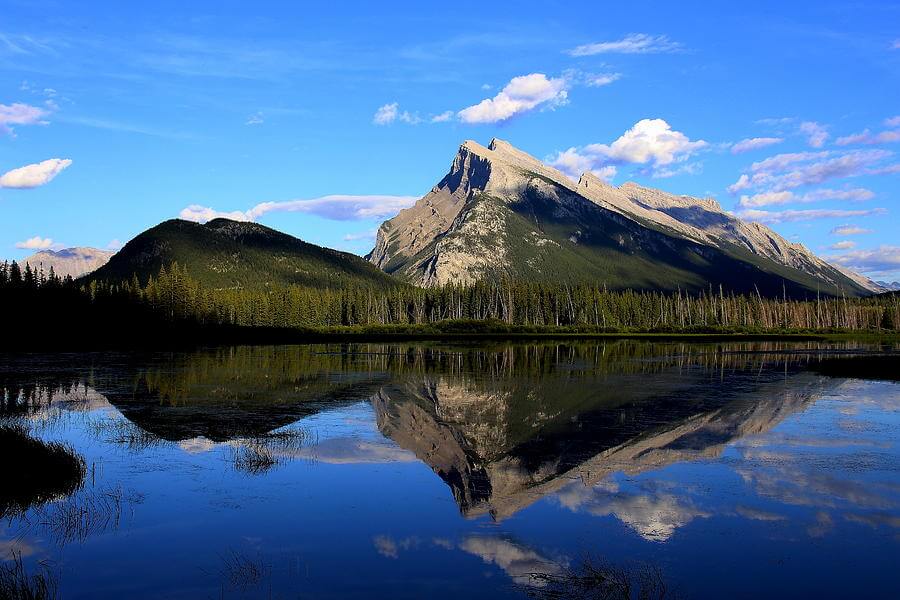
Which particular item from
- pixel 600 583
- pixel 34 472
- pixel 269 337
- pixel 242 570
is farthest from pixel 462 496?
pixel 269 337

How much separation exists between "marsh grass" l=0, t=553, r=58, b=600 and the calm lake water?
0.98ft

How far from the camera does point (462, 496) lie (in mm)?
23172

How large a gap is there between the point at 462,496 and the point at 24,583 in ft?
40.2

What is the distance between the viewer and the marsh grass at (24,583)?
1435 centimetres

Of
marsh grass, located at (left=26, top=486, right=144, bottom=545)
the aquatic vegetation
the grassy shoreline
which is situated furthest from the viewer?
the grassy shoreline

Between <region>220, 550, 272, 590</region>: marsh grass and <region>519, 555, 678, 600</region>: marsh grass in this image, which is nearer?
<region>519, 555, 678, 600</region>: marsh grass

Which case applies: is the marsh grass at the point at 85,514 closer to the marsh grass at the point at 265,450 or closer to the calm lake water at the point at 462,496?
the calm lake water at the point at 462,496

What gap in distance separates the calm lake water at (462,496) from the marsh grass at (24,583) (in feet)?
0.98

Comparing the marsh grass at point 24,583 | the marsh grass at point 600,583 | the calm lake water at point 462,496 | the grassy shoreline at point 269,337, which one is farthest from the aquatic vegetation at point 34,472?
the grassy shoreline at point 269,337

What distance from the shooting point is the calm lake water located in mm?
16203

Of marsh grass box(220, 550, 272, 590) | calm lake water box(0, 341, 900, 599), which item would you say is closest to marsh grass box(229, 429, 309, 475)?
calm lake water box(0, 341, 900, 599)

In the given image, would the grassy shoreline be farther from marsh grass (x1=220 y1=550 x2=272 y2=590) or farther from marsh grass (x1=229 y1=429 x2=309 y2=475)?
marsh grass (x1=220 y1=550 x2=272 y2=590)

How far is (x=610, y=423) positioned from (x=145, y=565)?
2492 centimetres

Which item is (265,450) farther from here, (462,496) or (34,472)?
(462,496)
